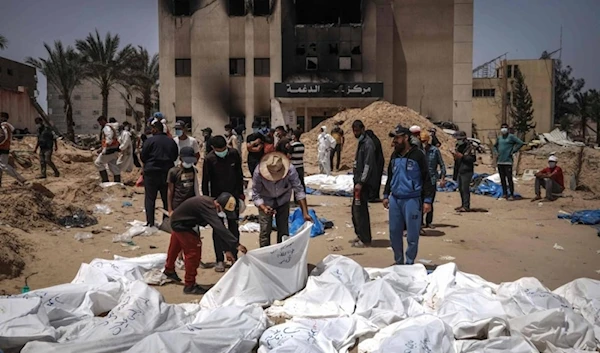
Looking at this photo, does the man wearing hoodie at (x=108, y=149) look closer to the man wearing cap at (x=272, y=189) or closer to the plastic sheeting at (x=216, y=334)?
the man wearing cap at (x=272, y=189)

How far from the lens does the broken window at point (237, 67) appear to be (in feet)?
118

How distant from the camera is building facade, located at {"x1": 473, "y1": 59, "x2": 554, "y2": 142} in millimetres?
46688

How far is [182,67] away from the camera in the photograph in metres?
36.7

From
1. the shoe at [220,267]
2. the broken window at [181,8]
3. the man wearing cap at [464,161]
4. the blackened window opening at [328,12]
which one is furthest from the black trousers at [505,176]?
the broken window at [181,8]

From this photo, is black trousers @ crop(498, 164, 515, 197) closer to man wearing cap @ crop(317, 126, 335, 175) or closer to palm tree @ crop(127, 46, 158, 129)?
man wearing cap @ crop(317, 126, 335, 175)

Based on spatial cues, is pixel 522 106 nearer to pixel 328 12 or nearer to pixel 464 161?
pixel 328 12

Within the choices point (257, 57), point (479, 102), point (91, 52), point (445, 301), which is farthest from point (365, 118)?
point (479, 102)

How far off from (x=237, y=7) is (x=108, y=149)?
26.8 metres

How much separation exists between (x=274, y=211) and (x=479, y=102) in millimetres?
44271

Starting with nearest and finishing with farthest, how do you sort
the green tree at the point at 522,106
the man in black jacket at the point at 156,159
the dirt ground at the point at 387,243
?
the dirt ground at the point at 387,243, the man in black jacket at the point at 156,159, the green tree at the point at 522,106

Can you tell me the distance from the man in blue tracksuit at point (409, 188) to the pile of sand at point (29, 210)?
5.33m

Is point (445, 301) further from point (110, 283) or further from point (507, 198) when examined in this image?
point (507, 198)

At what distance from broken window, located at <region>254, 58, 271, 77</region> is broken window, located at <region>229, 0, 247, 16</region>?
3.42 metres

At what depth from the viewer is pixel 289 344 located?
151 inches
